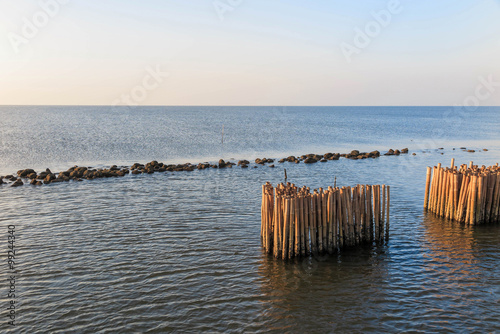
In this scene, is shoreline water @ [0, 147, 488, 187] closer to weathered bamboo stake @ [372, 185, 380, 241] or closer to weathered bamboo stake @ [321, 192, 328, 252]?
weathered bamboo stake @ [372, 185, 380, 241]

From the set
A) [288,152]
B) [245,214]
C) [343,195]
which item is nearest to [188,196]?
[245,214]

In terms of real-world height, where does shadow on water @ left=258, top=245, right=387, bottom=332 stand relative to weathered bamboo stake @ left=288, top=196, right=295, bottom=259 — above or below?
below

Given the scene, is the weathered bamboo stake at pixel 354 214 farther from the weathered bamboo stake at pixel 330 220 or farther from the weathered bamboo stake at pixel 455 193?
the weathered bamboo stake at pixel 455 193

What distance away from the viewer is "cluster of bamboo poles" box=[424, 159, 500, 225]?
1955 cm

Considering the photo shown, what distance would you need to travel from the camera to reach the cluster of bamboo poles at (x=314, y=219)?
15.1m

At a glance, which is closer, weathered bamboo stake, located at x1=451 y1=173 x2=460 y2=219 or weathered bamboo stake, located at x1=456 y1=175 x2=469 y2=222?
weathered bamboo stake, located at x1=456 y1=175 x2=469 y2=222

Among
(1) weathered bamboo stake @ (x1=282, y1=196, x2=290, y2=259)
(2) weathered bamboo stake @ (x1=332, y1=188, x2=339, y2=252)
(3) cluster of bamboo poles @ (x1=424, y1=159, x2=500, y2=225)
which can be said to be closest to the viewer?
(1) weathered bamboo stake @ (x1=282, y1=196, x2=290, y2=259)

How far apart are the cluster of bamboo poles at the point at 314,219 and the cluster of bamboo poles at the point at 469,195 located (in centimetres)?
595

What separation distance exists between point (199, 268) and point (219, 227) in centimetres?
532

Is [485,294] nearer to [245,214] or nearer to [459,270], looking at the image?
[459,270]

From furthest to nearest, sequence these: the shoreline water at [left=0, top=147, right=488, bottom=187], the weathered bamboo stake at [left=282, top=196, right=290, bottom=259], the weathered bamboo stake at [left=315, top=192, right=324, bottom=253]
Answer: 1. the shoreline water at [left=0, top=147, right=488, bottom=187]
2. the weathered bamboo stake at [left=315, top=192, right=324, bottom=253]
3. the weathered bamboo stake at [left=282, top=196, right=290, bottom=259]

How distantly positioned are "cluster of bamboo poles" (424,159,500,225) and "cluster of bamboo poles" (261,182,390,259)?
19.5ft

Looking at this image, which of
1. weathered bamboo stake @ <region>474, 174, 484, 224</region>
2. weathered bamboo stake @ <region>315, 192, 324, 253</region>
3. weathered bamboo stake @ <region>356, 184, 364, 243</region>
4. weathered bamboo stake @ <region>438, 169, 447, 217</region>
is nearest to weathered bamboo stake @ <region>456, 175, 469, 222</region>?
weathered bamboo stake @ <region>474, 174, 484, 224</region>

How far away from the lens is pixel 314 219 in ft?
50.9
